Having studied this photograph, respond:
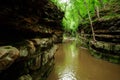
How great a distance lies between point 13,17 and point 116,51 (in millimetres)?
9443

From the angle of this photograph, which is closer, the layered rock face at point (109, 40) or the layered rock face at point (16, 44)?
the layered rock face at point (16, 44)

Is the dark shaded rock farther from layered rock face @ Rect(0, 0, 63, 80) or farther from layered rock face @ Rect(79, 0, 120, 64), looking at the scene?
layered rock face @ Rect(79, 0, 120, 64)

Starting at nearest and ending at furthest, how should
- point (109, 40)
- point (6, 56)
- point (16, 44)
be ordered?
point (6, 56), point (16, 44), point (109, 40)

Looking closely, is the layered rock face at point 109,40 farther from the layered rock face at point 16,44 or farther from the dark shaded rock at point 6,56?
the dark shaded rock at point 6,56

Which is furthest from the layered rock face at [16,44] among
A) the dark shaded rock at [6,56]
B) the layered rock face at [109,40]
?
the layered rock face at [109,40]

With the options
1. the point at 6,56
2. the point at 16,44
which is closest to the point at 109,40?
the point at 16,44

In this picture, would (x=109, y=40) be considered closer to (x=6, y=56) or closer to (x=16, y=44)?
(x=16, y=44)

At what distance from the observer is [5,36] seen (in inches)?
232

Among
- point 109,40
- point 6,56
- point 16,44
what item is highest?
point 16,44

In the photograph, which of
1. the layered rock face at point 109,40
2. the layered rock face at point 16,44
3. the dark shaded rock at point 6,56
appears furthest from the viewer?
the layered rock face at point 109,40

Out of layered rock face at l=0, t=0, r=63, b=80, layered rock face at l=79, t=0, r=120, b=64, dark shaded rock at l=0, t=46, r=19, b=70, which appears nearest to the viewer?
dark shaded rock at l=0, t=46, r=19, b=70

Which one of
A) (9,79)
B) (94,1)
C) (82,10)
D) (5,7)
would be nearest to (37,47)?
(9,79)

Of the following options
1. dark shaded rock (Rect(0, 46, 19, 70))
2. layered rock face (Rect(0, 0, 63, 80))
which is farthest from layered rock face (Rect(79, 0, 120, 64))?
dark shaded rock (Rect(0, 46, 19, 70))

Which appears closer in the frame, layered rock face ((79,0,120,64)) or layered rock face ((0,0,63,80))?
layered rock face ((0,0,63,80))
